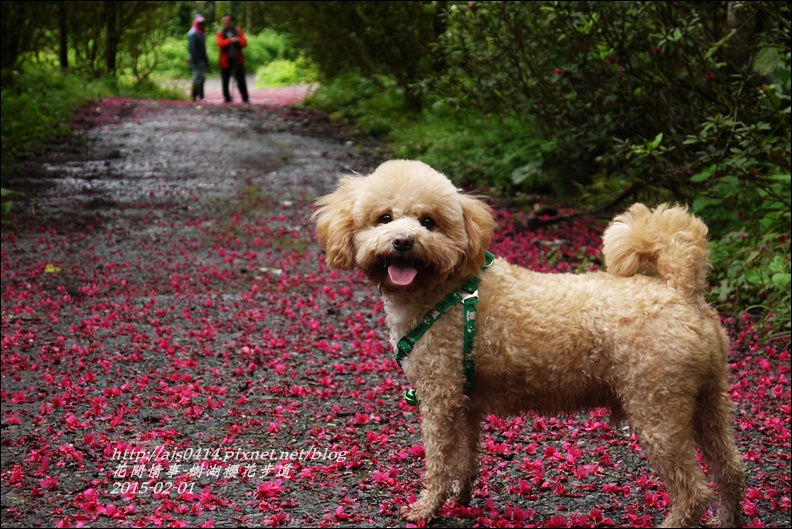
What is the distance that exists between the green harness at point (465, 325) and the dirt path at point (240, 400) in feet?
2.64

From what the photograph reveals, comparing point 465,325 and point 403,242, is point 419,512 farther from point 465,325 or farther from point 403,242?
point 403,242

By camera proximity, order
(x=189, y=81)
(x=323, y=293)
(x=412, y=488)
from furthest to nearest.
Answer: (x=189, y=81)
(x=323, y=293)
(x=412, y=488)

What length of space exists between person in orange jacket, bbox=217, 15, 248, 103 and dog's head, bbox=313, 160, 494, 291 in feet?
68.9

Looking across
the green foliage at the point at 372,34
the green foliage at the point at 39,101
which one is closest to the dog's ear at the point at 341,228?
the green foliage at the point at 372,34

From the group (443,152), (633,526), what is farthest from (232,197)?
(633,526)

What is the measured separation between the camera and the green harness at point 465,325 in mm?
3934

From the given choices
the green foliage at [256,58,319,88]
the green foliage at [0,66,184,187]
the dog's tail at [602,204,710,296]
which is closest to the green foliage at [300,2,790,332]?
the dog's tail at [602,204,710,296]

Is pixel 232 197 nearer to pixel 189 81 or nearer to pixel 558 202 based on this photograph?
pixel 558 202

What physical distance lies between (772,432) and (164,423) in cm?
381

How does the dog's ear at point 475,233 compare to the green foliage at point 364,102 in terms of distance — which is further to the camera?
the green foliage at point 364,102

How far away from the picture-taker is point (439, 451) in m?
4.00

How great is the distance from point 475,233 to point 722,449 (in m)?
1.47

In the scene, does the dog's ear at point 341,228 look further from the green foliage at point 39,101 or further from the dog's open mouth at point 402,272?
the green foliage at point 39,101

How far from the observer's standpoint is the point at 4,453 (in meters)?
5.13
